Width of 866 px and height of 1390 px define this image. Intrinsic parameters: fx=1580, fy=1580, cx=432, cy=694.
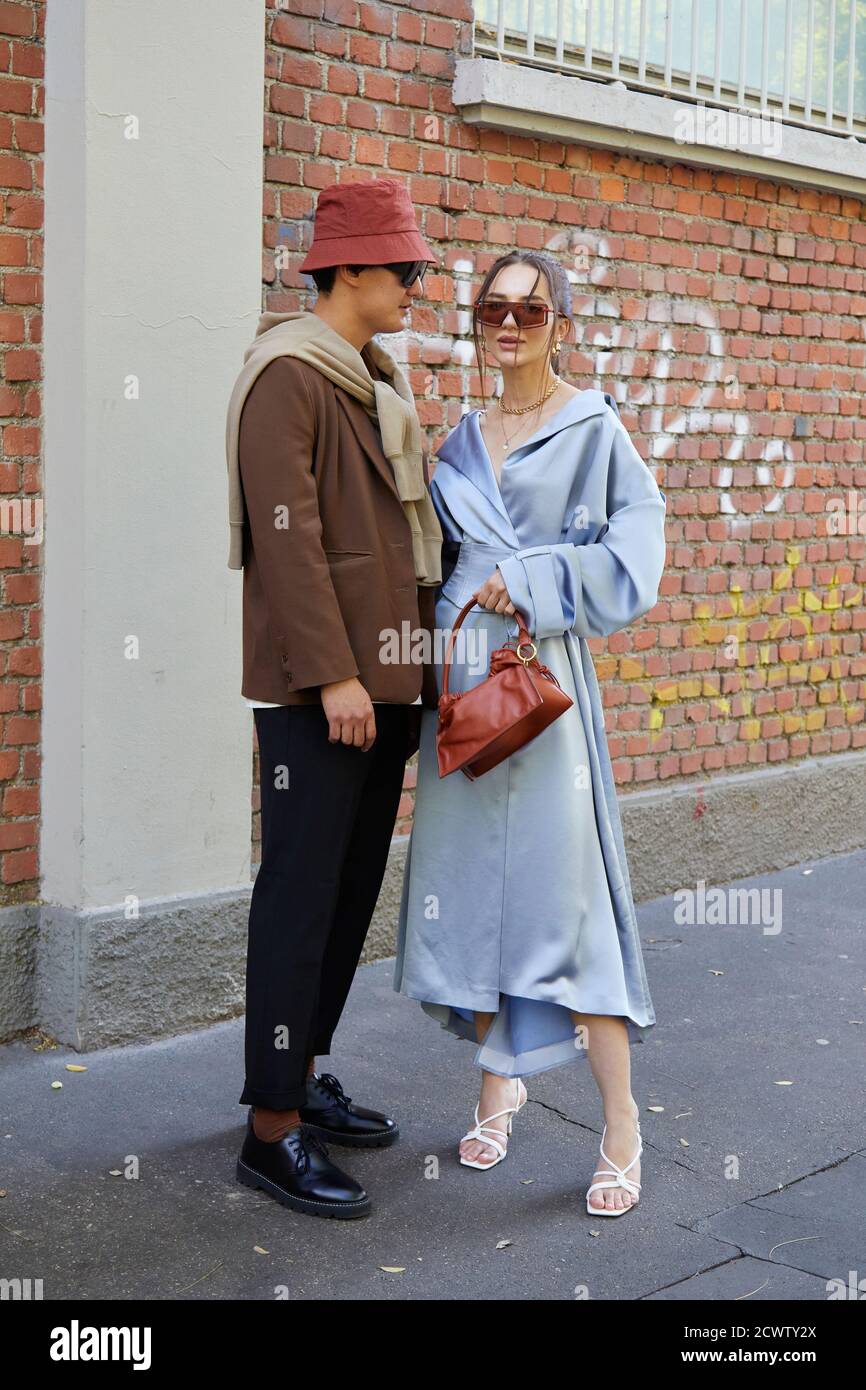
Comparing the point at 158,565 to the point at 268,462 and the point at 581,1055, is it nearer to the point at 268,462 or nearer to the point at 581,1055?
the point at 268,462

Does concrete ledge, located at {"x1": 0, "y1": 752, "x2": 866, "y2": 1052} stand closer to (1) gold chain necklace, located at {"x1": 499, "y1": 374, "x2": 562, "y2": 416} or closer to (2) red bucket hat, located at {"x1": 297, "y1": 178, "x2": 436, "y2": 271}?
(1) gold chain necklace, located at {"x1": 499, "y1": 374, "x2": 562, "y2": 416}

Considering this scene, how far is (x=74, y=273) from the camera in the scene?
4043 mm

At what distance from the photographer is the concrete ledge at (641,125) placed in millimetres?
5047

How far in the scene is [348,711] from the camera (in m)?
3.34

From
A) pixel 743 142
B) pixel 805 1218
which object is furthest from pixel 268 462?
pixel 743 142

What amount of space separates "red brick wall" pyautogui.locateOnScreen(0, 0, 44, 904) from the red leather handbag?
4.55 feet

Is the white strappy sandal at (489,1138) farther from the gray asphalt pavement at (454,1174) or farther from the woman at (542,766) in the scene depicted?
the woman at (542,766)

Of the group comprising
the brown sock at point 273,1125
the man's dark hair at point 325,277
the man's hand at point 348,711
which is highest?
the man's dark hair at point 325,277

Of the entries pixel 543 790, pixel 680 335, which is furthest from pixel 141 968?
pixel 680 335

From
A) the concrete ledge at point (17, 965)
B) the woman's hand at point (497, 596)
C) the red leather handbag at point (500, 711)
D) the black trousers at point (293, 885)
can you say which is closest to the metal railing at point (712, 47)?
the woman's hand at point (497, 596)

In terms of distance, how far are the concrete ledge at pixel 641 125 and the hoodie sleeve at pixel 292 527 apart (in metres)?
2.15

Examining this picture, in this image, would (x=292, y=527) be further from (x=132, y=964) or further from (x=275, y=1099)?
(x=132, y=964)

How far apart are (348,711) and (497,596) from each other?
41cm

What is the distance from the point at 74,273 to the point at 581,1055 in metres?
2.32
